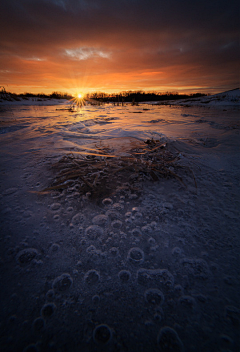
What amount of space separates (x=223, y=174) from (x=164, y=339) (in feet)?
6.20

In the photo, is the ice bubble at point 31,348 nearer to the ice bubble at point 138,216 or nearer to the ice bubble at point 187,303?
the ice bubble at point 187,303

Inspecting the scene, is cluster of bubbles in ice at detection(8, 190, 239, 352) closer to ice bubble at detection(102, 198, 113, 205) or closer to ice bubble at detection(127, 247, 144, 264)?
ice bubble at detection(127, 247, 144, 264)

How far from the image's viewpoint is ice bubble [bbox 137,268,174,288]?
77 centimetres

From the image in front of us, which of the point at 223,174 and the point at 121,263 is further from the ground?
the point at 223,174

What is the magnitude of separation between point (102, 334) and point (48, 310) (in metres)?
0.29

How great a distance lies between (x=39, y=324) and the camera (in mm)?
626

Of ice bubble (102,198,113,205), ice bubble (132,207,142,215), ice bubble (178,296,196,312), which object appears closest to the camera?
ice bubble (178,296,196,312)

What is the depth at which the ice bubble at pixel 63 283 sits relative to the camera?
749 mm

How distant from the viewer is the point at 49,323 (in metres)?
0.63

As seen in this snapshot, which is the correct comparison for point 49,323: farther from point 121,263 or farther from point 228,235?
point 228,235

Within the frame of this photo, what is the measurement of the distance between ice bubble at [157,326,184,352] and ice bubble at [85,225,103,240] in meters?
0.61

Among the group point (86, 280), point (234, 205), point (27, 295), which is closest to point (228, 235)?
point (234, 205)

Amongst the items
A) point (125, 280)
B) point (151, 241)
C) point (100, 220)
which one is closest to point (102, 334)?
point (125, 280)

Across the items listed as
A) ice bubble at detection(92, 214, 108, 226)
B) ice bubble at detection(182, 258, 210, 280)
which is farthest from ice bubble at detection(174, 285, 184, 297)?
ice bubble at detection(92, 214, 108, 226)
